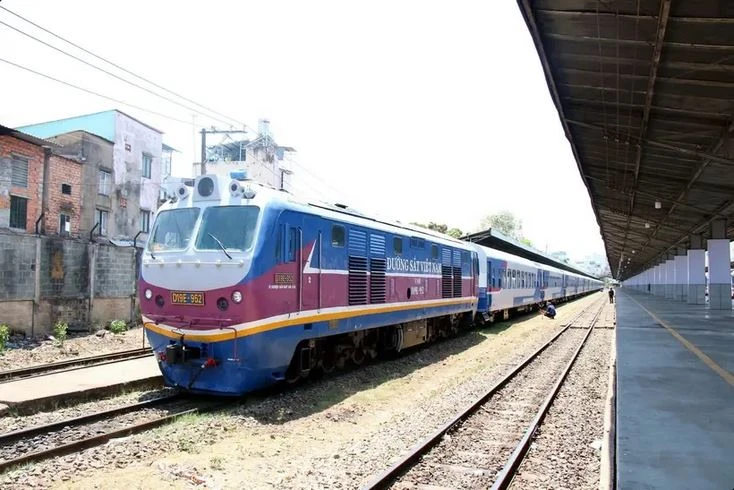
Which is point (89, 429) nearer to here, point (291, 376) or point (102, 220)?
point (291, 376)

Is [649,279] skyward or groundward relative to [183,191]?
groundward

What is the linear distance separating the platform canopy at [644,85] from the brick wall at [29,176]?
1791cm

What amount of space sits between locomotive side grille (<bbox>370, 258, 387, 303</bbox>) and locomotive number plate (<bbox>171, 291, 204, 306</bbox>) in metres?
3.91

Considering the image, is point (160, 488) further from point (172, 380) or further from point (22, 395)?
point (22, 395)

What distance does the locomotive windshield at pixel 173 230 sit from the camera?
8.99 metres

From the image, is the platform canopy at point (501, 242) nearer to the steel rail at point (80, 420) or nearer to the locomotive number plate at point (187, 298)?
the locomotive number plate at point (187, 298)

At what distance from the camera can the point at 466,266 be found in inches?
730

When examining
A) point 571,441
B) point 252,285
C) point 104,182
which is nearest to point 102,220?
point 104,182

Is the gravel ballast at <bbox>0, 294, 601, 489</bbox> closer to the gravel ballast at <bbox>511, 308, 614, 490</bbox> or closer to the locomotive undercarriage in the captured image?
the locomotive undercarriage

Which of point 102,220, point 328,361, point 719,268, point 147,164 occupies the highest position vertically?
point 147,164

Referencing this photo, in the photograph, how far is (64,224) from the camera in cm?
2431

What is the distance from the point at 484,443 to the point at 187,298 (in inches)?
180

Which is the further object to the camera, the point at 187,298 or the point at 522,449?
the point at 187,298

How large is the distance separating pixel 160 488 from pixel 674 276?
50699 mm
